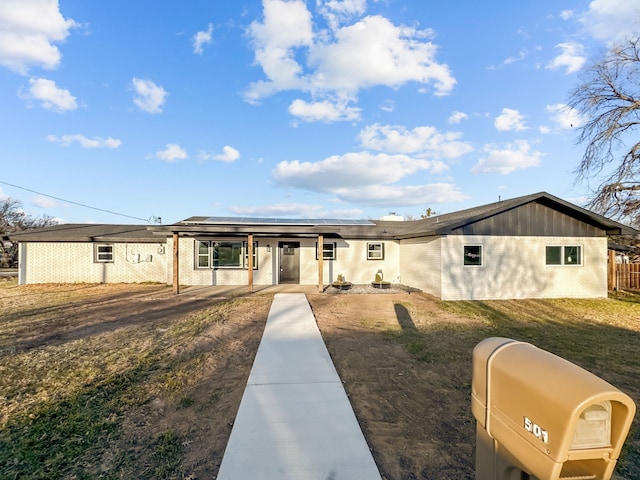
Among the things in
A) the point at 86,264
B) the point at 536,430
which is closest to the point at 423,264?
the point at 536,430

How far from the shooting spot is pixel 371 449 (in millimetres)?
3004

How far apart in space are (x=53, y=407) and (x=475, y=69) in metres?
15.3

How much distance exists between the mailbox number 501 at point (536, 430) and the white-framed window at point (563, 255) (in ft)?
44.2

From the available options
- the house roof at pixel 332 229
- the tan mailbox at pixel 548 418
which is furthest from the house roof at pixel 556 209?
the tan mailbox at pixel 548 418

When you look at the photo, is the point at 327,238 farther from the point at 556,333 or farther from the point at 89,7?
the point at 89,7

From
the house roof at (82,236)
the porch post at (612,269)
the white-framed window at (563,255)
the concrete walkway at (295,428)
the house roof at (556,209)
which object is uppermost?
the house roof at (556,209)

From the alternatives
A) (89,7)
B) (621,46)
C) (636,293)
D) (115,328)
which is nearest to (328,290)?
(115,328)

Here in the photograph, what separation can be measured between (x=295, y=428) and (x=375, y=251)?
41.4ft

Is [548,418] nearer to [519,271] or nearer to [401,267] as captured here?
[519,271]

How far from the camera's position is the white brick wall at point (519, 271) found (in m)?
11.8

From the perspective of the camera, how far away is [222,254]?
1465 centimetres

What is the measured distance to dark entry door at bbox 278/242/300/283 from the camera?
15.2 m

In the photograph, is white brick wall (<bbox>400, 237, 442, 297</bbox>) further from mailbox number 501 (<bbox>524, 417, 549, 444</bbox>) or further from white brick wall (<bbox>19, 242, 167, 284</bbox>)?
→ white brick wall (<bbox>19, 242, 167, 284</bbox>)

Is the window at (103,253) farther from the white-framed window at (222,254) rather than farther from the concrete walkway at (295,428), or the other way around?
the concrete walkway at (295,428)
